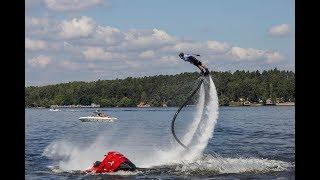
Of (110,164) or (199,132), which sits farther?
(199,132)

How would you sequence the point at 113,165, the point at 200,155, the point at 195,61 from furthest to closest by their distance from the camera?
the point at 200,155
the point at 113,165
the point at 195,61

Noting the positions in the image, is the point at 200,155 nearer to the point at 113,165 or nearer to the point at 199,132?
the point at 199,132

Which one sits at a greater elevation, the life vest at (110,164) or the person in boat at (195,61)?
the person in boat at (195,61)

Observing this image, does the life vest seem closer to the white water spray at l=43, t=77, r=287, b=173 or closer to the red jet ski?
the red jet ski

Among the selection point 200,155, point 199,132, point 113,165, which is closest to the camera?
point 113,165

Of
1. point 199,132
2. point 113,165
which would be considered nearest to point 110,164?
point 113,165

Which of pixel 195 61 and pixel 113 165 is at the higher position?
pixel 195 61

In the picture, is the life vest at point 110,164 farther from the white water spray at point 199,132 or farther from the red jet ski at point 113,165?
the white water spray at point 199,132

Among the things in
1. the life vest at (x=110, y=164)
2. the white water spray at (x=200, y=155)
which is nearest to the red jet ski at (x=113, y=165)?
the life vest at (x=110, y=164)

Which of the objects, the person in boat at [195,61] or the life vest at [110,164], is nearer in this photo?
the person in boat at [195,61]

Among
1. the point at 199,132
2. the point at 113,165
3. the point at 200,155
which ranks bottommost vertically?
the point at 200,155
